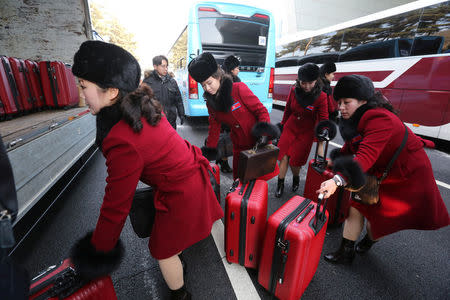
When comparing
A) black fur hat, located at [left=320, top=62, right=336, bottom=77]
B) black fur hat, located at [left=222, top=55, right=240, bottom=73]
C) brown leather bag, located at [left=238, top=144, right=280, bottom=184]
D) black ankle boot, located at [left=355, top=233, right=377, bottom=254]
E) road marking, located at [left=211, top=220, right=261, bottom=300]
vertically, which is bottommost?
road marking, located at [left=211, top=220, right=261, bottom=300]

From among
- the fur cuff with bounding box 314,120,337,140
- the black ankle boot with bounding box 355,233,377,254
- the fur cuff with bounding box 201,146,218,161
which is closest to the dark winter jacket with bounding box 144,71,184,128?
the fur cuff with bounding box 201,146,218,161

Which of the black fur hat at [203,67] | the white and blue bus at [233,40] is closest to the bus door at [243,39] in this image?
the white and blue bus at [233,40]

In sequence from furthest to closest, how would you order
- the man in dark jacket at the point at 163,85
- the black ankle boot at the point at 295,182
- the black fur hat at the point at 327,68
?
the man in dark jacket at the point at 163,85 < the black fur hat at the point at 327,68 < the black ankle boot at the point at 295,182

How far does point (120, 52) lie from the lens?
1.03 metres

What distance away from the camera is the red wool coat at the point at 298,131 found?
2793mm

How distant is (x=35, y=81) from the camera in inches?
151

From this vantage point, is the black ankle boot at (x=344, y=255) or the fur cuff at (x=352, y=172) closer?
the fur cuff at (x=352, y=172)

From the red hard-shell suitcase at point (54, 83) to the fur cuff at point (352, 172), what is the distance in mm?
5017

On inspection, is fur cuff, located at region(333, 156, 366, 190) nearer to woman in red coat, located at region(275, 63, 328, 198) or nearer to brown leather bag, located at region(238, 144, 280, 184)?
brown leather bag, located at region(238, 144, 280, 184)

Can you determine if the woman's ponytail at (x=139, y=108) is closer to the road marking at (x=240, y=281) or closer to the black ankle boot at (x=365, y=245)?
the road marking at (x=240, y=281)

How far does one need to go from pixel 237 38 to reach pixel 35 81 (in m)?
4.96

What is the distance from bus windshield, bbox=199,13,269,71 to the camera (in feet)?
19.1

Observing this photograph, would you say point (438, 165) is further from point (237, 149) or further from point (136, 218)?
point (136, 218)

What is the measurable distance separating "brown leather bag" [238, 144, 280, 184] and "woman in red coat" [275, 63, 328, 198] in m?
0.86
